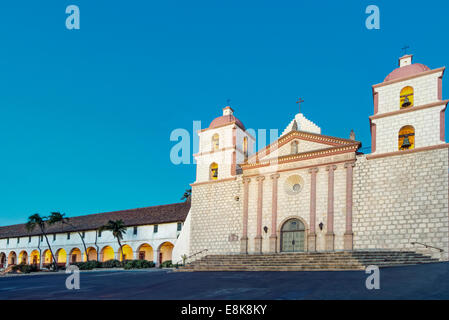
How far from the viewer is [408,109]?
861 inches

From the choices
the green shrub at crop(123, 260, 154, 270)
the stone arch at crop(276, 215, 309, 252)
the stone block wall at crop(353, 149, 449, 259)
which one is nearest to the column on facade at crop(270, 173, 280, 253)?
the stone arch at crop(276, 215, 309, 252)

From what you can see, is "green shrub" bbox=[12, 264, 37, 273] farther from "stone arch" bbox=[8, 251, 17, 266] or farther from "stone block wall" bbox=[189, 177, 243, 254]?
"stone arch" bbox=[8, 251, 17, 266]

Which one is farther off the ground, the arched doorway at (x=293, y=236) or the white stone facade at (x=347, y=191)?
the white stone facade at (x=347, y=191)

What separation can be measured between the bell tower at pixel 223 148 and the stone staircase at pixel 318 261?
298 inches

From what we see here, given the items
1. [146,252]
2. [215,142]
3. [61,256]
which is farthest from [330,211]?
[61,256]

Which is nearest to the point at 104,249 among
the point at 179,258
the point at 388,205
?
the point at 179,258

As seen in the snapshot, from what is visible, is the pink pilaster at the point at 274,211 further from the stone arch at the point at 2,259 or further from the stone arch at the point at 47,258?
the stone arch at the point at 2,259

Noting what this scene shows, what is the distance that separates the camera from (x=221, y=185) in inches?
1117

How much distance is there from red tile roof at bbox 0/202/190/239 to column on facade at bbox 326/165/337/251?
16.0m

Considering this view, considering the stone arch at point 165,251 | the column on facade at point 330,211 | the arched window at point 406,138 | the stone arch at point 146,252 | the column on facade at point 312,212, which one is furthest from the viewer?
the stone arch at point 146,252

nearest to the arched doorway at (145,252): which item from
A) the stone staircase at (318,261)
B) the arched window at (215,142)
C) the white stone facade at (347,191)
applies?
the white stone facade at (347,191)

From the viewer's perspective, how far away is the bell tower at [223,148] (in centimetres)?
2856
